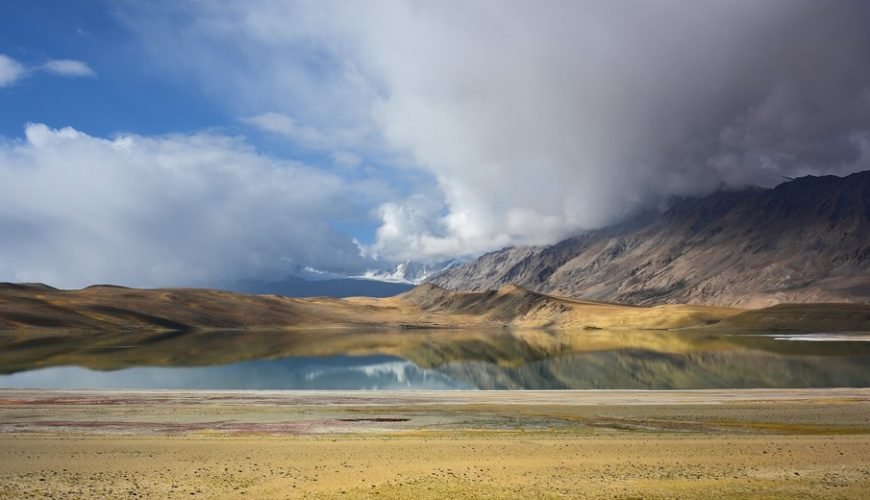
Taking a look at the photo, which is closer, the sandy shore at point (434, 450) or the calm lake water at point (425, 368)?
Result: the sandy shore at point (434, 450)

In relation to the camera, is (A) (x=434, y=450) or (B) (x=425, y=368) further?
(B) (x=425, y=368)

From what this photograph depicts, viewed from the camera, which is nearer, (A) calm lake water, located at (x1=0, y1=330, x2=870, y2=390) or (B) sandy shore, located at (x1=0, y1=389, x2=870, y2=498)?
(B) sandy shore, located at (x1=0, y1=389, x2=870, y2=498)

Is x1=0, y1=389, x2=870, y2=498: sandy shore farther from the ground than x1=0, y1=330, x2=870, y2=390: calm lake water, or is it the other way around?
x1=0, y1=330, x2=870, y2=390: calm lake water

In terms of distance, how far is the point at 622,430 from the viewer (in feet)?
105

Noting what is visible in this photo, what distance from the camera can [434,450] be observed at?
2527cm

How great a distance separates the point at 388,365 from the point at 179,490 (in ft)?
249

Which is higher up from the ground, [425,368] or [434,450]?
[425,368]

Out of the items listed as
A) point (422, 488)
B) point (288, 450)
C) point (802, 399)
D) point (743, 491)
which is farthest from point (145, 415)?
point (802, 399)

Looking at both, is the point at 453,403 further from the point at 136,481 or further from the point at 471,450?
the point at 136,481

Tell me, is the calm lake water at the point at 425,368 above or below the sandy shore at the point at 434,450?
above

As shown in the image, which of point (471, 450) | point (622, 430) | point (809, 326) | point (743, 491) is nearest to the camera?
point (743, 491)

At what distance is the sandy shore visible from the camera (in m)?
19.0

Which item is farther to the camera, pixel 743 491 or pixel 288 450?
pixel 288 450

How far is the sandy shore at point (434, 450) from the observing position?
19.0 m
